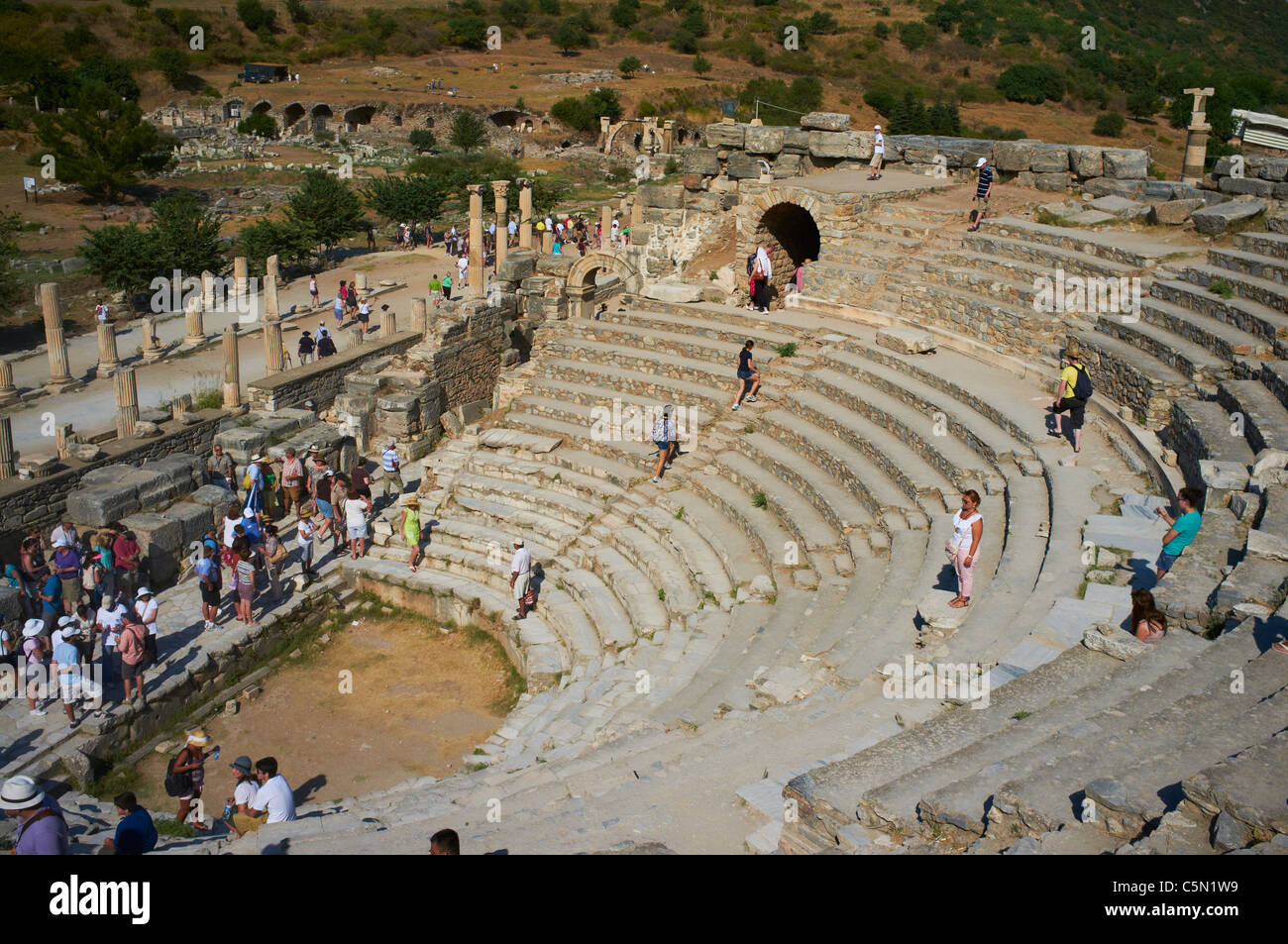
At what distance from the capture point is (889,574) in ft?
36.9

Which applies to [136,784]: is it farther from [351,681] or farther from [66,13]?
[66,13]

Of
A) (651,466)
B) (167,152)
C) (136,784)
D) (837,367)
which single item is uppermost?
(167,152)

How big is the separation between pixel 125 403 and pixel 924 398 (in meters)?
12.7

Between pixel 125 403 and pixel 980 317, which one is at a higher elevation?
pixel 980 317

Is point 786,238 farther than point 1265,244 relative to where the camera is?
Yes

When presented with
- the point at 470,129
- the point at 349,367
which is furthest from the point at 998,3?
the point at 349,367

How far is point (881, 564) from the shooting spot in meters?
11.9

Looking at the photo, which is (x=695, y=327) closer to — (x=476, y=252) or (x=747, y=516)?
(x=747, y=516)

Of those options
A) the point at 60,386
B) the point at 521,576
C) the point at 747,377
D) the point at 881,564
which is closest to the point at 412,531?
the point at 521,576

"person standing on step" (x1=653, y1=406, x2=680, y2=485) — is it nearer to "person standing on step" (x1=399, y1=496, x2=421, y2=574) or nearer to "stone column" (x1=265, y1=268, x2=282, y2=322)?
"person standing on step" (x1=399, y1=496, x2=421, y2=574)

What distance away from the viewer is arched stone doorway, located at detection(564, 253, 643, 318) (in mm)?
21469

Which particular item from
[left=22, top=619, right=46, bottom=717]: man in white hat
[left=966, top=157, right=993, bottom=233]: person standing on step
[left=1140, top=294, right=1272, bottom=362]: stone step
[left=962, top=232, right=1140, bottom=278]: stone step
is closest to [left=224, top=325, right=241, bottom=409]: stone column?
[left=22, top=619, right=46, bottom=717]: man in white hat

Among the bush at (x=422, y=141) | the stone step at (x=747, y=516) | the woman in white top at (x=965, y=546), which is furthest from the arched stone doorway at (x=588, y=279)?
the bush at (x=422, y=141)

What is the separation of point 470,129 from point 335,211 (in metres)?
24.7
